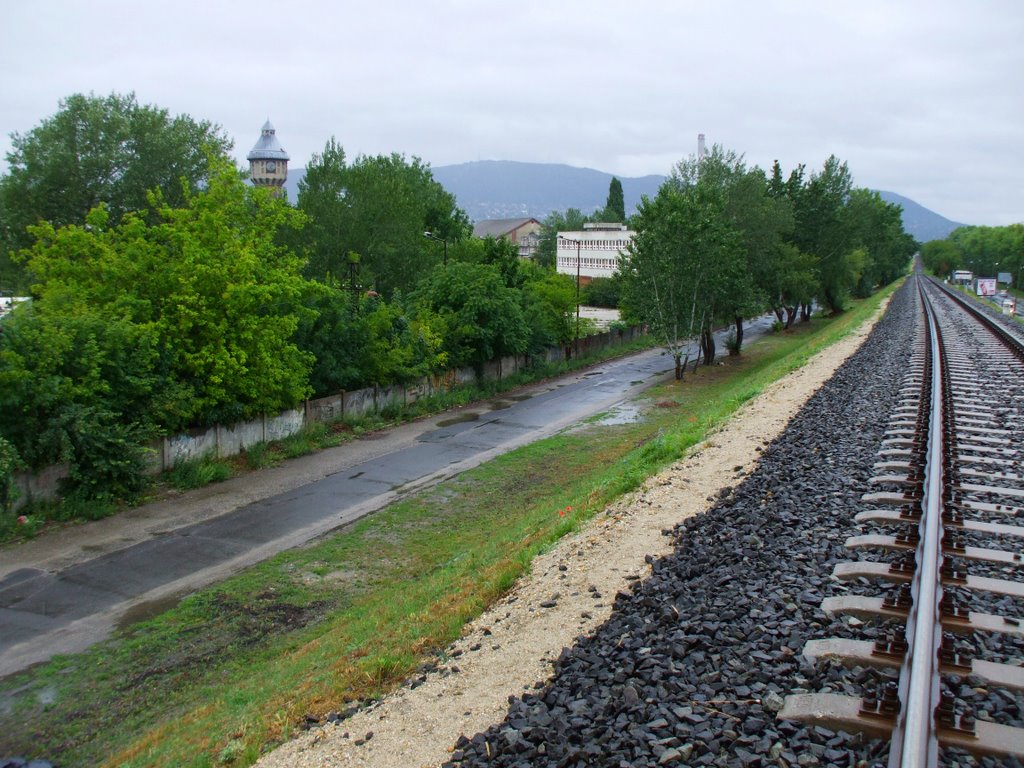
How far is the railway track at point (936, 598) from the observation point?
4477mm

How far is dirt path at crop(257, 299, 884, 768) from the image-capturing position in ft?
18.7

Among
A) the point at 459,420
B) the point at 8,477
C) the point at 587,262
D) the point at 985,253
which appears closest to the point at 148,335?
the point at 8,477

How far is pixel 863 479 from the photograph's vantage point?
32.3 ft

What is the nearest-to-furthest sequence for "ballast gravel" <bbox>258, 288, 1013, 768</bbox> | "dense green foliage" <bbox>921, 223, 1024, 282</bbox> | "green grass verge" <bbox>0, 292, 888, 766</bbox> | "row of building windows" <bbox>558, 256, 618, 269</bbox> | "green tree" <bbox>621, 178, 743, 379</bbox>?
"ballast gravel" <bbox>258, 288, 1013, 768</bbox> → "green grass verge" <bbox>0, 292, 888, 766</bbox> → "green tree" <bbox>621, 178, 743, 379</bbox> → "row of building windows" <bbox>558, 256, 618, 269</bbox> → "dense green foliage" <bbox>921, 223, 1024, 282</bbox>

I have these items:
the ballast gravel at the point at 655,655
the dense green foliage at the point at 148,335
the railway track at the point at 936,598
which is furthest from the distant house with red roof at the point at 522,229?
the ballast gravel at the point at 655,655

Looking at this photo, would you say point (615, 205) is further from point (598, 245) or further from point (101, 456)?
point (101, 456)

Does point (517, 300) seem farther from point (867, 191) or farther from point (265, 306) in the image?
point (867, 191)

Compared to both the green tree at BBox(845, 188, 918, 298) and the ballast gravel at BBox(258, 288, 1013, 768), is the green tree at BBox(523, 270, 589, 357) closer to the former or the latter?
the green tree at BBox(845, 188, 918, 298)

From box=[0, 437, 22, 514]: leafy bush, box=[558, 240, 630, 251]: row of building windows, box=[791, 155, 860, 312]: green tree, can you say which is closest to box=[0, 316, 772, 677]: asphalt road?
box=[0, 437, 22, 514]: leafy bush

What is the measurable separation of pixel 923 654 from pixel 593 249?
9286cm

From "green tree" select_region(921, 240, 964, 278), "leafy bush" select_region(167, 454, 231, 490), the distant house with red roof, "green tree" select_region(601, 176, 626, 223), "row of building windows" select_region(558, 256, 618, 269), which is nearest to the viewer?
"leafy bush" select_region(167, 454, 231, 490)

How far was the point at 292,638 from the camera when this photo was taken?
11.0 metres

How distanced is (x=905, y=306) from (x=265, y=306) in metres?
44.2

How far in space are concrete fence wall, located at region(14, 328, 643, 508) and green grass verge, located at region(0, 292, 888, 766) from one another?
608cm
